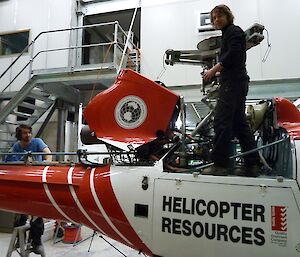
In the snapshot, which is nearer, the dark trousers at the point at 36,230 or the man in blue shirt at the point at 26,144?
the dark trousers at the point at 36,230

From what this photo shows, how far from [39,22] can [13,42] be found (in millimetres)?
1008

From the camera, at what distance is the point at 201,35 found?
627cm

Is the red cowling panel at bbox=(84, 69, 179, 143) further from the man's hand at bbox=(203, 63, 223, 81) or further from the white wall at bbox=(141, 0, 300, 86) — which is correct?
the white wall at bbox=(141, 0, 300, 86)

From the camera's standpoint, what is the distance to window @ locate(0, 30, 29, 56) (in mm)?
7652

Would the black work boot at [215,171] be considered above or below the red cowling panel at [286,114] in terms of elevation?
below

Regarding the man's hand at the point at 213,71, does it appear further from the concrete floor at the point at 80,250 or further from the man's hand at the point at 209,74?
the concrete floor at the point at 80,250

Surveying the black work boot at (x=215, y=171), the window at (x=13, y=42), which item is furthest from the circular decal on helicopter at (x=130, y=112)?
the window at (x=13, y=42)

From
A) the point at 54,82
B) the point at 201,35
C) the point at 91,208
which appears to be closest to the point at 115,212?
the point at 91,208

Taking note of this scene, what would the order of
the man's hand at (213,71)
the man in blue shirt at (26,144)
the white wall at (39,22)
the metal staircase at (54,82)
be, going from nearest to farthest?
the man's hand at (213,71) < the man in blue shirt at (26,144) < the metal staircase at (54,82) < the white wall at (39,22)

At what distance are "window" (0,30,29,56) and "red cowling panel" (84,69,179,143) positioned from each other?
6.42 meters

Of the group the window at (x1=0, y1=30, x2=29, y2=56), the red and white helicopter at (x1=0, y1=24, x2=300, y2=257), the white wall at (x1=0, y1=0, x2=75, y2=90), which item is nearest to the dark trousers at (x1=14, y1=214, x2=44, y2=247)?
the red and white helicopter at (x1=0, y1=24, x2=300, y2=257)

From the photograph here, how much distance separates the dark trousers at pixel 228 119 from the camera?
1948 millimetres

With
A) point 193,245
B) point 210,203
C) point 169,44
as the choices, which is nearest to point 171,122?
point 210,203

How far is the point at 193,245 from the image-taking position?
1831mm
